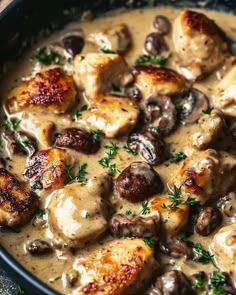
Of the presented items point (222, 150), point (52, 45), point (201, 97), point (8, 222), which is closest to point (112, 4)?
point (52, 45)

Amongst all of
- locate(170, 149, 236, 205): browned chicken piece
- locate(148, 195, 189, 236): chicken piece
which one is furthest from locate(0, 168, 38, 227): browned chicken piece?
locate(170, 149, 236, 205): browned chicken piece

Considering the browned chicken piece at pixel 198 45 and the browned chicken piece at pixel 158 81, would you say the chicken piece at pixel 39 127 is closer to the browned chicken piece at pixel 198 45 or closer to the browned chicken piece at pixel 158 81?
the browned chicken piece at pixel 158 81

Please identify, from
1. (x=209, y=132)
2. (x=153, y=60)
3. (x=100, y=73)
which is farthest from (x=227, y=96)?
(x=100, y=73)

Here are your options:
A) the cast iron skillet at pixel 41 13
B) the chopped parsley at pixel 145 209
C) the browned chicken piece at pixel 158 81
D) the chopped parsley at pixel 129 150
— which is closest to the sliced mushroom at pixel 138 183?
the chopped parsley at pixel 145 209

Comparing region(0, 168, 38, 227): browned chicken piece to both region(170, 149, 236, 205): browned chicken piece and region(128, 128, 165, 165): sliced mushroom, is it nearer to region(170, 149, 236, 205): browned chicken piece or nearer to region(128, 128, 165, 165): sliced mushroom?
region(128, 128, 165, 165): sliced mushroom

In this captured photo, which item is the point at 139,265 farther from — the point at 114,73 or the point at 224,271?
the point at 114,73

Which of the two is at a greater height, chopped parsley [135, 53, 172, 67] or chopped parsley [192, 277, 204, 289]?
chopped parsley [135, 53, 172, 67]

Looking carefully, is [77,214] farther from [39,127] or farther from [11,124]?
[11,124]
